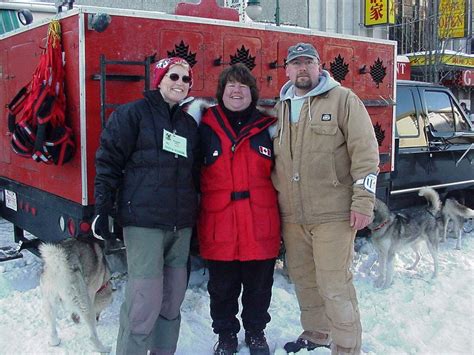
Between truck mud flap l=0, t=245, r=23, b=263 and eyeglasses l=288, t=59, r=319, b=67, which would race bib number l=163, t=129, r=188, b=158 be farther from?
truck mud flap l=0, t=245, r=23, b=263

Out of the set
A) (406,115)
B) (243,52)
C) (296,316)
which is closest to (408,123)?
(406,115)

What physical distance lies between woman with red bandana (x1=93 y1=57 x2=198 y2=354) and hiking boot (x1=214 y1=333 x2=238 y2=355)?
0.60 m

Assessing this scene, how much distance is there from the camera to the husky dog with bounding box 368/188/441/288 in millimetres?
5176

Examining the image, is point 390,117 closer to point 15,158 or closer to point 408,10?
point 15,158

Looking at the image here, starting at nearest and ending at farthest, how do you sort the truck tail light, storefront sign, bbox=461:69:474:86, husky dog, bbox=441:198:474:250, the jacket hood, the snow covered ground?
the jacket hood
the snow covered ground
the truck tail light
husky dog, bbox=441:198:474:250
storefront sign, bbox=461:69:474:86

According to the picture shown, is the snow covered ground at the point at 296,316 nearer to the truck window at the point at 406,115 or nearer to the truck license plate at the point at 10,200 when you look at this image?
the truck license plate at the point at 10,200

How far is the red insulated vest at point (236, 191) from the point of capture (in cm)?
334

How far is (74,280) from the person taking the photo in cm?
371

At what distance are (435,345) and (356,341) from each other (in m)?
0.91

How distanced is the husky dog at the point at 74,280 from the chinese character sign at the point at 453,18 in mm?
15279

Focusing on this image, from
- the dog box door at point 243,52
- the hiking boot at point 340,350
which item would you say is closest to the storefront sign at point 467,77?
the dog box door at point 243,52

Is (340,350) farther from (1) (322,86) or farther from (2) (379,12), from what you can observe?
(2) (379,12)

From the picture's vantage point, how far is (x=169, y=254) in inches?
127

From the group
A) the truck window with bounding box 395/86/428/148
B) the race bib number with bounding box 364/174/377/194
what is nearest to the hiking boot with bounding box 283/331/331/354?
the race bib number with bounding box 364/174/377/194
